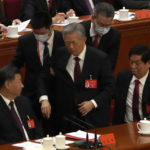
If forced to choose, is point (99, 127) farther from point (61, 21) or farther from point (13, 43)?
point (61, 21)

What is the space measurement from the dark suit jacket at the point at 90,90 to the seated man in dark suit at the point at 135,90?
0.22 m

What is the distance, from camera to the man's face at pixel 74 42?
536cm

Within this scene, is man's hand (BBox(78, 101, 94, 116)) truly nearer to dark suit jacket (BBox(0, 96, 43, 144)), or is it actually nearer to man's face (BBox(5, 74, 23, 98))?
dark suit jacket (BBox(0, 96, 43, 144))

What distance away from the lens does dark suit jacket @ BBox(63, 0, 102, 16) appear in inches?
315

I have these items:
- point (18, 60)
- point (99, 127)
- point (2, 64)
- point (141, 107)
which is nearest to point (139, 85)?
point (141, 107)

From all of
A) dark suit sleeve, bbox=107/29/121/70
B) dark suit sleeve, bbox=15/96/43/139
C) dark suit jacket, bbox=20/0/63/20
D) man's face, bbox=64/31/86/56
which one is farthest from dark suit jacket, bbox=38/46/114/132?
dark suit jacket, bbox=20/0/63/20

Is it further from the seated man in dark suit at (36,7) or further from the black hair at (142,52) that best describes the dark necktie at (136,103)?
the seated man in dark suit at (36,7)

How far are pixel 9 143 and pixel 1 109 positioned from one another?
0.32 meters

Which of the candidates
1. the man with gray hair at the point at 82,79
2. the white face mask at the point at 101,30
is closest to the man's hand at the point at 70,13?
the white face mask at the point at 101,30

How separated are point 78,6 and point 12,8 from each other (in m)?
0.89

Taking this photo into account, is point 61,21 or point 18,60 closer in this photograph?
point 18,60

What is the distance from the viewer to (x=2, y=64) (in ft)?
21.4

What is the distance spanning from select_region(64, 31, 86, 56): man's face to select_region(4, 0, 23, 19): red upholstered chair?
2.92 metres

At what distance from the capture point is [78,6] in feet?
26.4
